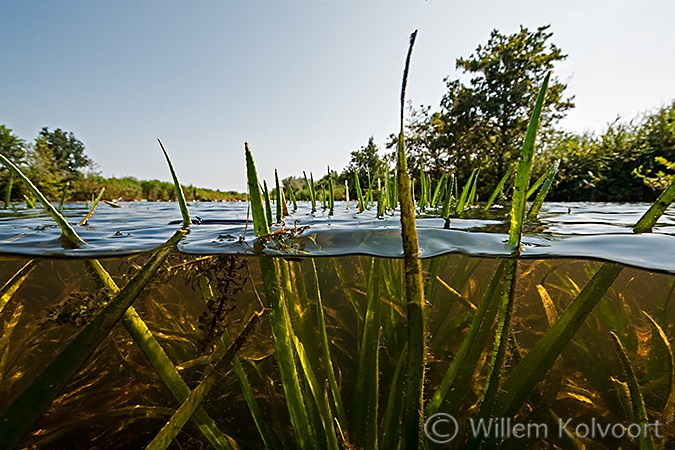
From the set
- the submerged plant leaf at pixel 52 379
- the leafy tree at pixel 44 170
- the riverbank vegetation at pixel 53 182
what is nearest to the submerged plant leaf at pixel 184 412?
the submerged plant leaf at pixel 52 379

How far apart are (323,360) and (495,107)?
953 inches

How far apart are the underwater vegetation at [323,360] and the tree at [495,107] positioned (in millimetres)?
18612

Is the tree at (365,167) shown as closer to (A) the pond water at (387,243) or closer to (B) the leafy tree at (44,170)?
(A) the pond water at (387,243)

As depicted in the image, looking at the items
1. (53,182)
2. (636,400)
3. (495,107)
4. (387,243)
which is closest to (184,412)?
(636,400)

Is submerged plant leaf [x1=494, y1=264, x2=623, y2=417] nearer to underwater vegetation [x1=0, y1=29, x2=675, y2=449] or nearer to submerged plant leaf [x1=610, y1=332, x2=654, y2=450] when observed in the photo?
underwater vegetation [x1=0, y1=29, x2=675, y2=449]

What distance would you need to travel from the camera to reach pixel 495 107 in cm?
2061

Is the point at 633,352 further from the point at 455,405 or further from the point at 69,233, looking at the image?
the point at 69,233

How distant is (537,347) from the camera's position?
3.41 ft

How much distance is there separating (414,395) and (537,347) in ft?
1.70

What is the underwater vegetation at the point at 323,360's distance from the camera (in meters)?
0.81

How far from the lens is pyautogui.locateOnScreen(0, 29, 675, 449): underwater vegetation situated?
812mm

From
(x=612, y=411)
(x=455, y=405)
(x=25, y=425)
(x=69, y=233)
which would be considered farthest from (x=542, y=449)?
(x=69, y=233)

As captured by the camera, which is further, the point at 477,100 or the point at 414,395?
the point at 477,100

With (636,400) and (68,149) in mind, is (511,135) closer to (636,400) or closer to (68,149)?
(636,400)
